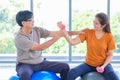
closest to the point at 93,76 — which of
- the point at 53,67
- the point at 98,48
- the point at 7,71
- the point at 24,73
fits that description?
the point at 98,48

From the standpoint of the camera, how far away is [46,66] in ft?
9.37

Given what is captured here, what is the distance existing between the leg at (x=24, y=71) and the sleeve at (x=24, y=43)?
184 millimetres

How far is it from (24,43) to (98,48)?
2.53 ft

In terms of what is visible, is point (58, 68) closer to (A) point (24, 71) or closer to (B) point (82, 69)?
(B) point (82, 69)

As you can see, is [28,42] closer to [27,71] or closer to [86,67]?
[27,71]

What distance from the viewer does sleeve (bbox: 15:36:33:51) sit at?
269 cm

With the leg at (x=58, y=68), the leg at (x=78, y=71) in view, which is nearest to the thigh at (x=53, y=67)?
the leg at (x=58, y=68)

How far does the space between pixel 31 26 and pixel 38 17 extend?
115cm

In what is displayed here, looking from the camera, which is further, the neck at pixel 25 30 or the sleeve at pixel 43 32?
the sleeve at pixel 43 32

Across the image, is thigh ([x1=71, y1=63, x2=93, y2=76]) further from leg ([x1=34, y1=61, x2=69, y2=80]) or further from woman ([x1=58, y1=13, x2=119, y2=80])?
leg ([x1=34, y1=61, x2=69, y2=80])

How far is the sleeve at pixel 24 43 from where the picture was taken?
8.83 ft

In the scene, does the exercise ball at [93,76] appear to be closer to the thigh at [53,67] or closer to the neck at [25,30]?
the thigh at [53,67]

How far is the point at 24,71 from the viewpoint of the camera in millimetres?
2629

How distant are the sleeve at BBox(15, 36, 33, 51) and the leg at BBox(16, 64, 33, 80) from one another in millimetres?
184
